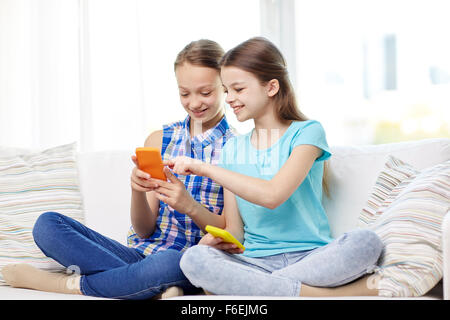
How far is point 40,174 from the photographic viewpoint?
184 cm

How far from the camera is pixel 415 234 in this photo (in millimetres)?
1265

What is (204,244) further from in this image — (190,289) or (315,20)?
(315,20)

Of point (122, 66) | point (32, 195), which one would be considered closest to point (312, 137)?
point (32, 195)

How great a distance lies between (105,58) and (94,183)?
122 cm

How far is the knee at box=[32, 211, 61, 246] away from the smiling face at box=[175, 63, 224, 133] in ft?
1.79

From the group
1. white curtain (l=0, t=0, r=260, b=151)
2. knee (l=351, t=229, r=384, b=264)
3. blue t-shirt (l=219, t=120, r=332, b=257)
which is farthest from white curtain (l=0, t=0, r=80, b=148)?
knee (l=351, t=229, r=384, b=264)

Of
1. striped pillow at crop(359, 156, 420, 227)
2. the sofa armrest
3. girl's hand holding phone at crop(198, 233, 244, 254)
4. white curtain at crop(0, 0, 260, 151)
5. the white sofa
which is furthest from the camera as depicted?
white curtain at crop(0, 0, 260, 151)

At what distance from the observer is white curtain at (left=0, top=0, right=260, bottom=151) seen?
112 inches

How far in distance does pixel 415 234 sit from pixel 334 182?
451 millimetres

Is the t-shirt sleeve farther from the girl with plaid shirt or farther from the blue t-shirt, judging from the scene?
the girl with plaid shirt

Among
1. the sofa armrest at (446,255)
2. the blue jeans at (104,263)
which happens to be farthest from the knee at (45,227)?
the sofa armrest at (446,255)

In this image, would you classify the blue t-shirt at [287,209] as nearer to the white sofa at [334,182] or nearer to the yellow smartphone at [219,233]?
the white sofa at [334,182]
